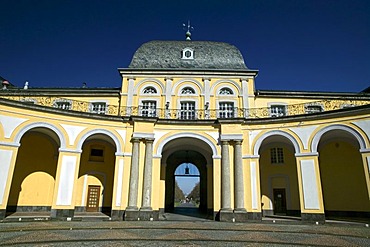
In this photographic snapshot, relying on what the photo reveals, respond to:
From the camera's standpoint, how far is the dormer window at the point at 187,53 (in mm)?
24328

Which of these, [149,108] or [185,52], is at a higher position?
[185,52]

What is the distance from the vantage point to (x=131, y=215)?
15.9 metres

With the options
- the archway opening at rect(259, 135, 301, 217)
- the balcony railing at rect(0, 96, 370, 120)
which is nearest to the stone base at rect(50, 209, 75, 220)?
the balcony railing at rect(0, 96, 370, 120)

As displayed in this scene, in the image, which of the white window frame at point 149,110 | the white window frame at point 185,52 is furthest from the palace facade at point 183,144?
the white window frame at point 149,110

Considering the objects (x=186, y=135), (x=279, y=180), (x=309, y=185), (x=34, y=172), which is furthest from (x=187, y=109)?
(x=34, y=172)

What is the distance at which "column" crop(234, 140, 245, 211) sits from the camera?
16250mm

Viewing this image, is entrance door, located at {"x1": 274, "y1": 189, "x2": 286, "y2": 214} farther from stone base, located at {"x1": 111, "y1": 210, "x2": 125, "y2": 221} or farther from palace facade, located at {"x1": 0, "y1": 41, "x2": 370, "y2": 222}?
stone base, located at {"x1": 111, "y1": 210, "x2": 125, "y2": 221}

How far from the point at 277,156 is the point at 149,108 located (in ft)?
37.4

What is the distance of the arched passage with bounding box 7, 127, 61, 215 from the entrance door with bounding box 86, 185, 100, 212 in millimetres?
2721

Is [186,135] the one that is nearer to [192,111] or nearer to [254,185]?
[192,111]

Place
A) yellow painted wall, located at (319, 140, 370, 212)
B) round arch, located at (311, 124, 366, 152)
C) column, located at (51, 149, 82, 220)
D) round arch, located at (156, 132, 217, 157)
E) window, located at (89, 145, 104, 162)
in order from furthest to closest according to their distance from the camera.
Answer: window, located at (89, 145, 104, 162) → yellow painted wall, located at (319, 140, 370, 212) → round arch, located at (156, 132, 217, 157) → column, located at (51, 149, 82, 220) → round arch, located at (311, 124, 366, 152)

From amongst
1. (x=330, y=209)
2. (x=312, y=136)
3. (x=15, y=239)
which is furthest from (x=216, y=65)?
(x=15, y=239)

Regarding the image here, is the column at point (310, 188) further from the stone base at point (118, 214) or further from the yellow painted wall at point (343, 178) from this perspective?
the stone base at point (118, 214)

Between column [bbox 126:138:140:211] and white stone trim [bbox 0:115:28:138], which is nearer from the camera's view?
white stone trim [bbox 0:115:28:138]
